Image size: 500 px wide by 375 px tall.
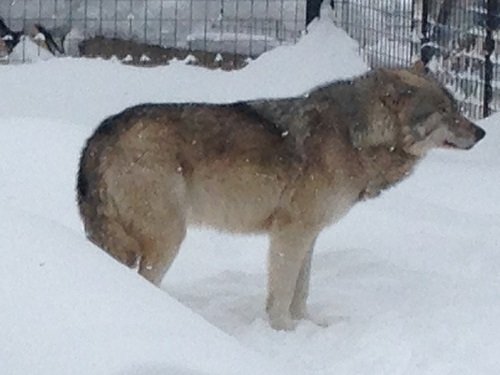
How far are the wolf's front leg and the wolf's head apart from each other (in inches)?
27.0

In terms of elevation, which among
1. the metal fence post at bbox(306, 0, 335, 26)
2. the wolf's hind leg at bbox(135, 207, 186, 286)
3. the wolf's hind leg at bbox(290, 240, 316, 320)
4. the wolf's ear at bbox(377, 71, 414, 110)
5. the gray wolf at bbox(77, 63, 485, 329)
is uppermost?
the wolf's ear at bbox(377, 71, 414, 110)

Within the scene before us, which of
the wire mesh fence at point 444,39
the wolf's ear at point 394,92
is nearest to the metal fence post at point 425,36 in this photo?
the wire mesh fence at point 444,39

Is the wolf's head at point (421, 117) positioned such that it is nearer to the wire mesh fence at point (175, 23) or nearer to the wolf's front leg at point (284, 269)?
the wolf's front leg at point (284, 269)

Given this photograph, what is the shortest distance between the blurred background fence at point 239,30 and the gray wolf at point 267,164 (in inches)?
229

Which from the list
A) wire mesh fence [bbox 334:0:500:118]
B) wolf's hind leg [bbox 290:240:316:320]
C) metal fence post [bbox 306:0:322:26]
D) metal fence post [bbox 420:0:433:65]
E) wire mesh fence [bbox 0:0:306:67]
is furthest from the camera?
wire mesh fence [bbox 0:0:306:67]

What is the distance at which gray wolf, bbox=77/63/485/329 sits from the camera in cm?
624

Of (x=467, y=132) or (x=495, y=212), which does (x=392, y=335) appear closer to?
(x=467, y=132)

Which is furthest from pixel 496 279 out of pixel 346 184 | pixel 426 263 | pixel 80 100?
pixel 80 100

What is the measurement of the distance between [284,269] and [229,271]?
971mm

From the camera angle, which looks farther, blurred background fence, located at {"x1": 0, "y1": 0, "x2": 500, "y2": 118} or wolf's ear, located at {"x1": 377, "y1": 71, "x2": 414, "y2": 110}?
blurred background fence, located at {"x1": 0, "y1": 0, "x2": 500, "y2": 118}

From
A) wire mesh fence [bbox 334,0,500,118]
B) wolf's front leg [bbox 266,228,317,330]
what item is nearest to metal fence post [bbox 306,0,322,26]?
wire mesh fence [bbox 334,0,500,118]

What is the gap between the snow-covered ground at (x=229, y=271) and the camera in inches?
152

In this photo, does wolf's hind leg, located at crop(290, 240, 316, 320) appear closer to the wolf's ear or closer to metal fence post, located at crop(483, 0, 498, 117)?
the wolf's ear

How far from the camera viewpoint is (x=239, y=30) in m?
14.6
